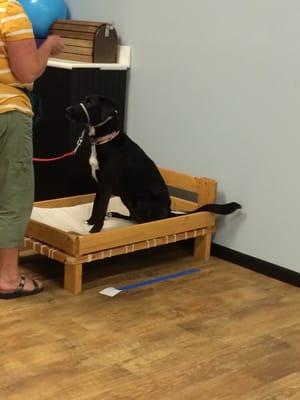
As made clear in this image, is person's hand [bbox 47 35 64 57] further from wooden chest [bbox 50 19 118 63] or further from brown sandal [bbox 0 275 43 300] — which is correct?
wooden chest [bbox 50 19 118 63]

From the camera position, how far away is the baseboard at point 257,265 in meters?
2.75

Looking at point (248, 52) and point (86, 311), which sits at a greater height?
point (248, 52)

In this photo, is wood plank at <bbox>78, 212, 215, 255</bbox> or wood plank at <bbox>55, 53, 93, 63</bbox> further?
wood plank at <bbox>55, 53, 93, 63</bbox>

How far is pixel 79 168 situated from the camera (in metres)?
3.25

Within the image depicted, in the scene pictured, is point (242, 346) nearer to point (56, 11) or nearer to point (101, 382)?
point (101, 382)

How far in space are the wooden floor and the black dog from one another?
0.27 meters

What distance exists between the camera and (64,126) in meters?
3.21

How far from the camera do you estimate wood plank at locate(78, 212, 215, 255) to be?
2496 millimetres

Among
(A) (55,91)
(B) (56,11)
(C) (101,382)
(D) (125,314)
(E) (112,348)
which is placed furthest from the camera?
(B) (56,11)

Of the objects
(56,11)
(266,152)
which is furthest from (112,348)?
(56,11)

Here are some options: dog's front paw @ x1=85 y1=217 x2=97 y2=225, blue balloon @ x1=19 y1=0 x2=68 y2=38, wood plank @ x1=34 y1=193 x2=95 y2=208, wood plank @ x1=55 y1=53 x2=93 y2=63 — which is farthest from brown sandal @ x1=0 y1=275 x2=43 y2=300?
blue balloon @ x1=19 y1=0 x2=68 y2=38

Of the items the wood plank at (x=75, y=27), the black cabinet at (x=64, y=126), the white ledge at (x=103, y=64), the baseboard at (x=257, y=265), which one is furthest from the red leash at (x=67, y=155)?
the baseboard at (x=257, y=265)

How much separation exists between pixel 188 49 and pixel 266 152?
668 millimetres

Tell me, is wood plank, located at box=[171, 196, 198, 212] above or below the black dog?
below
